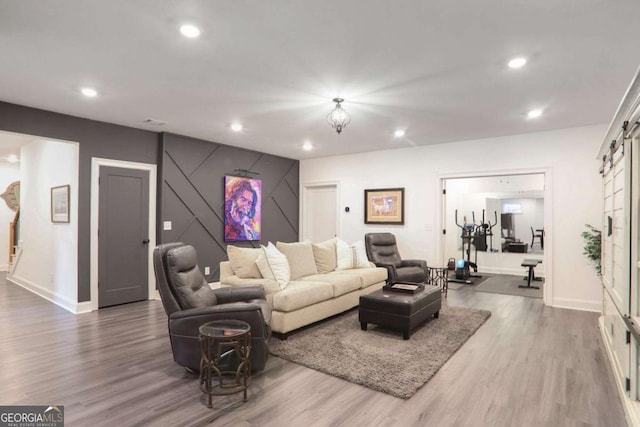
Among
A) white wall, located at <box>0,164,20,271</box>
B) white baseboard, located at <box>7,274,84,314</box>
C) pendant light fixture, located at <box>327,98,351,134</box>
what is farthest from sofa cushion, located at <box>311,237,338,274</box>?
white wall, located at <box>0,164,20,271</box>

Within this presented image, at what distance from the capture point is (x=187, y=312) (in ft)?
8.70

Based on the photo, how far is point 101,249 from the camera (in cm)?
484

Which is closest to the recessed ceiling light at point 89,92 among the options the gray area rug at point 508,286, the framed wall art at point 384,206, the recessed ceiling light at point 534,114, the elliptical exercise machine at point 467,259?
the framed wall art at point 384,206

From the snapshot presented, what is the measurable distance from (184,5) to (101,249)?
3.91 meters

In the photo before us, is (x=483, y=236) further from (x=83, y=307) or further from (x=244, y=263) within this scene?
(x=83, y=307)

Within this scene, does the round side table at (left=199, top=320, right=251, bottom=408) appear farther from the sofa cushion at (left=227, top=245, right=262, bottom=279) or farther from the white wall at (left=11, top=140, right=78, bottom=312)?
the white wall at (left=11, top=140, right=78, bottom=312)

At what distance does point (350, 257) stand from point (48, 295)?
468cm

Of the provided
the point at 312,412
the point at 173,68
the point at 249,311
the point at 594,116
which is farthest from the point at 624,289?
the point at 173,68

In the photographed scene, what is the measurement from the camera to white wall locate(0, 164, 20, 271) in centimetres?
801

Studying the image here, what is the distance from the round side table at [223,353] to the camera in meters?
2.38

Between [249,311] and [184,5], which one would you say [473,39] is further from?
[249,311]

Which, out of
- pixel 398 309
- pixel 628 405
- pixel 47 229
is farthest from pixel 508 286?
pixel 47 229

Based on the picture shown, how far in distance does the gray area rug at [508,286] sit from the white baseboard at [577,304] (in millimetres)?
631

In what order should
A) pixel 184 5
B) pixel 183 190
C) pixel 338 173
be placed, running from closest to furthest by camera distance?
1. pixel 184 5
2. pixel 183 190
3. pixel 338 173
